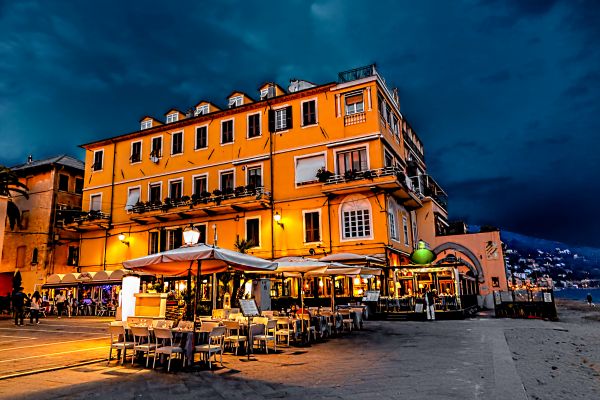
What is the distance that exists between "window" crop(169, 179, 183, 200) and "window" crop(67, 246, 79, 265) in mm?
10035

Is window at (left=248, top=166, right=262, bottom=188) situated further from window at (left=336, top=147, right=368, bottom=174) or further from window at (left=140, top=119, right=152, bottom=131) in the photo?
window at (left=140, top=119, right=152, bottom=131)

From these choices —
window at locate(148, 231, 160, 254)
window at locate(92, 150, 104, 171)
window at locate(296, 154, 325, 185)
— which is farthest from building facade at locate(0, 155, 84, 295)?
window at locate(296, 154, 325, 185)

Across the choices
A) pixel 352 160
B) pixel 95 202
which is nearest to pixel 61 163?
pixel 95 202

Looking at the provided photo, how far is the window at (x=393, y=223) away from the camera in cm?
2539

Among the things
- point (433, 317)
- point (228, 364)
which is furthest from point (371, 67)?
point (228, 364)

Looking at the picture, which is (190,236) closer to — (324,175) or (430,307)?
(430,307)

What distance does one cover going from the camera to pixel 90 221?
108 ft

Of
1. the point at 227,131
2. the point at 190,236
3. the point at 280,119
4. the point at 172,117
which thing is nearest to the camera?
the point at 190,236

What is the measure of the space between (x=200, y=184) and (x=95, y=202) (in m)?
10.2

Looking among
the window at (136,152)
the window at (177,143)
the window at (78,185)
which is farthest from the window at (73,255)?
the window at (177,143)

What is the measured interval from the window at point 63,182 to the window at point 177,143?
1092 centimetres

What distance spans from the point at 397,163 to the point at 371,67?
21.1ft

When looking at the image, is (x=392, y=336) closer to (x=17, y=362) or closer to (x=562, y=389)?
(x=562, y=389)

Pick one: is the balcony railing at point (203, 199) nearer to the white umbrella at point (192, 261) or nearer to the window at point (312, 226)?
the window at point (312, 226)
